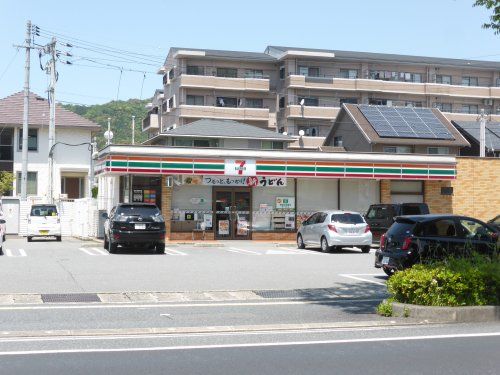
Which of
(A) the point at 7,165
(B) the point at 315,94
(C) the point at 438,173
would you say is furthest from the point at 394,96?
(A) the point at 7,165

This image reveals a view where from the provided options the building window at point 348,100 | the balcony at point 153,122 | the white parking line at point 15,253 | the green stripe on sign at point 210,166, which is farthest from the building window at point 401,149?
the balcony at point 153,122

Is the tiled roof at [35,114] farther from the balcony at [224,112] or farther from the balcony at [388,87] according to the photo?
the balcony at [388,87]

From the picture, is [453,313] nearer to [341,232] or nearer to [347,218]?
[341,232]

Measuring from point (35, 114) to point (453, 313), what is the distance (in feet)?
149

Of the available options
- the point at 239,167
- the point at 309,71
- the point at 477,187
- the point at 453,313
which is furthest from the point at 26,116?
the point at 453,313

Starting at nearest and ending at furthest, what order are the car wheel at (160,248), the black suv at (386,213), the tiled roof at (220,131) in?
1. the car wheel at (160,248)
2. the black suv at (386,213)
3. the tiled roof at (220,131)

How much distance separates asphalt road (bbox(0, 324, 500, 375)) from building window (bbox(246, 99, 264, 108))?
56.2 m

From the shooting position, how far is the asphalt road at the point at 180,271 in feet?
47.6

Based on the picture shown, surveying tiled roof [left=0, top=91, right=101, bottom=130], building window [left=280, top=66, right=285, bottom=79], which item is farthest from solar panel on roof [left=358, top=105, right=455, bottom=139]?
tiled roof [left=0, top=91, right=101, bottom=130]

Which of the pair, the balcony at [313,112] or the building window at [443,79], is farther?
the building window at [443,79]

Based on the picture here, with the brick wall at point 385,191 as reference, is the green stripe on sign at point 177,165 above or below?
above

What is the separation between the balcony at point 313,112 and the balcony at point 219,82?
12.8 ft

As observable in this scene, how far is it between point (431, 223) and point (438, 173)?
2049 centimetres

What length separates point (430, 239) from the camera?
15.4 metres
